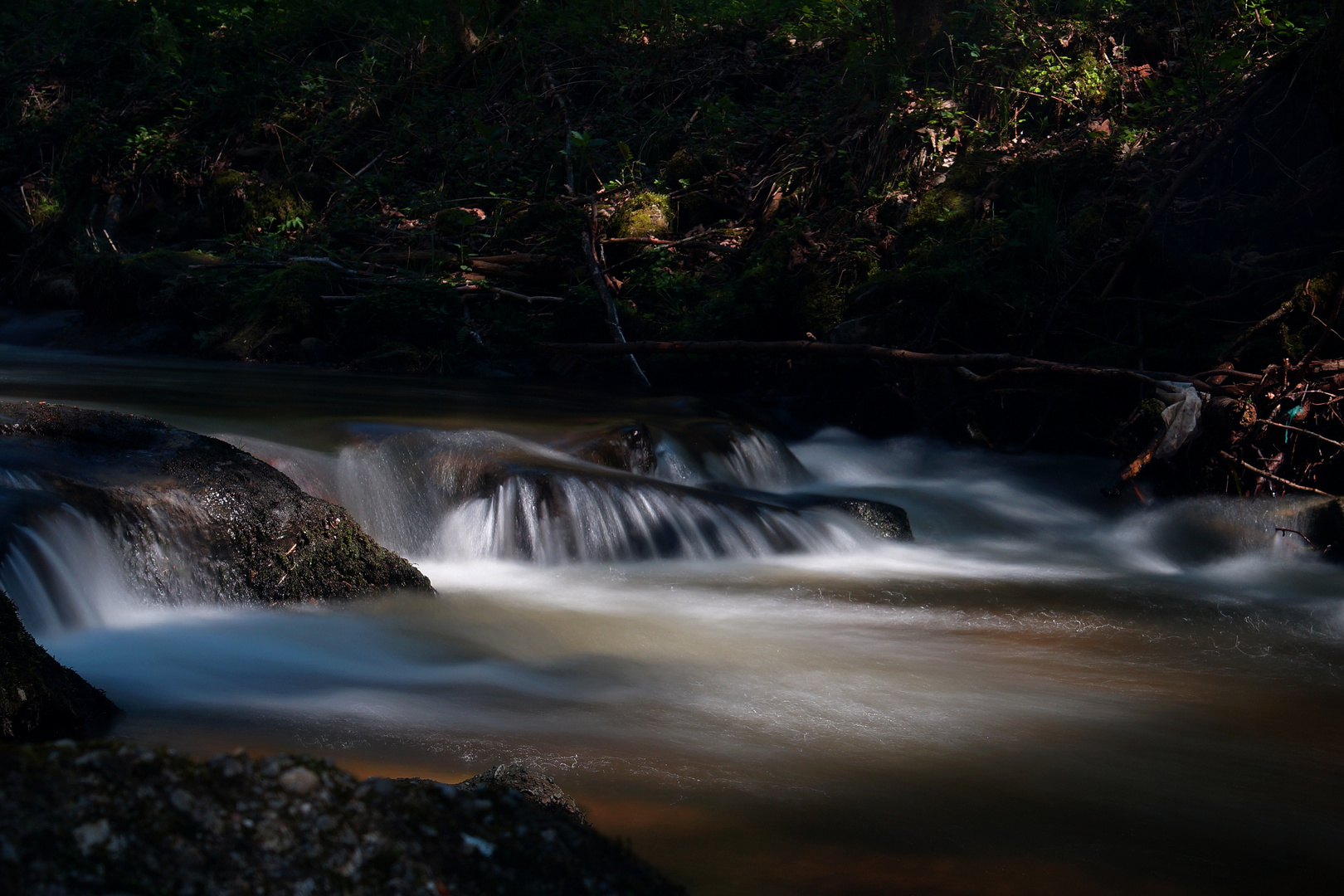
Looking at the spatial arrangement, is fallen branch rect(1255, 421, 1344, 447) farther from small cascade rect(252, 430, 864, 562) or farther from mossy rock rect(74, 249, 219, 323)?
mossy rock rect(74, 249, 219, 323)

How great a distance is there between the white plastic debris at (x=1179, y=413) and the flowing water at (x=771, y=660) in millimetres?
466

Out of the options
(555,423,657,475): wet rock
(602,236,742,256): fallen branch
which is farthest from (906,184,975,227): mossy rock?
(555,423,657,475): wet rock

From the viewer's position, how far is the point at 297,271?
464 inches

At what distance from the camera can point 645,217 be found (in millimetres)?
12102

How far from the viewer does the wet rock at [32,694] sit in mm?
2525

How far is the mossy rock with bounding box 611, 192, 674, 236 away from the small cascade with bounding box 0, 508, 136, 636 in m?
8.61

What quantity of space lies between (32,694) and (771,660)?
7.91ft

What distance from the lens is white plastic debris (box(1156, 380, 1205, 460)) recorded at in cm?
675

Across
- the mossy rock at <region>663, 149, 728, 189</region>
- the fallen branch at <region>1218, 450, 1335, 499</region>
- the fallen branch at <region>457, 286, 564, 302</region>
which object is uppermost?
the mossy rock at <region>663, 149, 728, 189</region>

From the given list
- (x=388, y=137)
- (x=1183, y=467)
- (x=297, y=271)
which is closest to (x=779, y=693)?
(x=1183, y=467)

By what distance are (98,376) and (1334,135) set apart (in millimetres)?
9941

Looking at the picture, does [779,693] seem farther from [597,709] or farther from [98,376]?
[98,376]

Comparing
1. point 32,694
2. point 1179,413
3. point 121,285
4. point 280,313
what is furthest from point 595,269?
point 32,694

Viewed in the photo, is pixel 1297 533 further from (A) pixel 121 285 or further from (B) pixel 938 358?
(A) pixel 121 285
